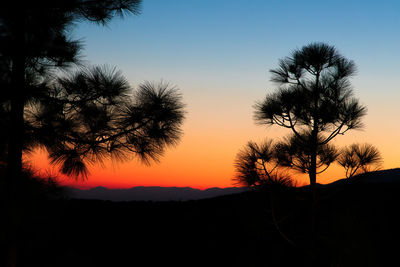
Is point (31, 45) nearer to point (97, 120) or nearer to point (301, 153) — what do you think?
point (97, 120)

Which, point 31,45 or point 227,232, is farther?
point 227,232

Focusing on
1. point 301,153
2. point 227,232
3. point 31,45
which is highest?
point 31,45

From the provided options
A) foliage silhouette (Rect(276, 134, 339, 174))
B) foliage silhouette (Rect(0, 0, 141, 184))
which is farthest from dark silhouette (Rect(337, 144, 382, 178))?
foliage silhouette (Rect(0, 0, 141, 184))

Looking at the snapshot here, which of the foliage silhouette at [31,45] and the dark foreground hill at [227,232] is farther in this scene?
the dark foreground hill at [227,232]

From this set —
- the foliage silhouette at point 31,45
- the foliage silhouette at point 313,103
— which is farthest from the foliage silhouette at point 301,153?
the foliage silhouette at point 31,45

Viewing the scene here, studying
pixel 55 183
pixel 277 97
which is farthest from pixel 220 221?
pixel 55 183

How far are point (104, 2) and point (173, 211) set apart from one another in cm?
479

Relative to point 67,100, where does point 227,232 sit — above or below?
below

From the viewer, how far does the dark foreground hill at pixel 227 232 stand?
4.86 meters

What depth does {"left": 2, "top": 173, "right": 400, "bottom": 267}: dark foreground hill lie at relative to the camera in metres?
4.86

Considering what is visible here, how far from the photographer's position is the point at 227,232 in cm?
694

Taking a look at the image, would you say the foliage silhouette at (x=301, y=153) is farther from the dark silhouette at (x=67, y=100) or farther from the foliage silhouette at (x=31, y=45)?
the foliage silhouette at (x=31, y=45)

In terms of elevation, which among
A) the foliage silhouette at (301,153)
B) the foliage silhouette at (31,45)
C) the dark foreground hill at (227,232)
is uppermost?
the foliage silhouette at (31,45)

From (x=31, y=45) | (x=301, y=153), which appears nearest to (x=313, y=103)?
(x=301, y=153)
